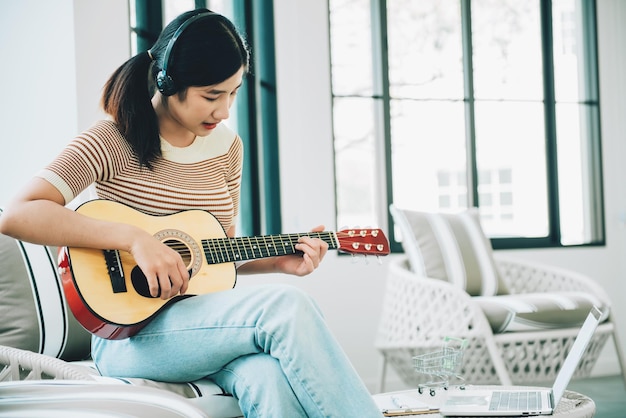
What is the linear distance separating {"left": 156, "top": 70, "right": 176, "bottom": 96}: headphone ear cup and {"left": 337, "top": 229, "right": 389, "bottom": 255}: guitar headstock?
51 centimetres

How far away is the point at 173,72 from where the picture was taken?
4.96 feet

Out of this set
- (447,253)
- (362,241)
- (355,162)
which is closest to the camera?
(362,241)

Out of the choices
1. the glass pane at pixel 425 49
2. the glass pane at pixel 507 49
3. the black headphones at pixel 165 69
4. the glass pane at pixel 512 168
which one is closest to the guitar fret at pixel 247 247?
the black headphones at pixel 165 69

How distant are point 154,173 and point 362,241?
528 millimetres

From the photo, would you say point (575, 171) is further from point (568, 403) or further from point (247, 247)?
point (247, 247)

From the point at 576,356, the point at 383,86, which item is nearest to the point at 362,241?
the point at 576,356

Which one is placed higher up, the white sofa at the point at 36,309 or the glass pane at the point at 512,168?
the glass pane at the point at 512,168

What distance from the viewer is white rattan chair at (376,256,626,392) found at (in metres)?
2.58

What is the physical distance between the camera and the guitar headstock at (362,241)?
1.77 metres

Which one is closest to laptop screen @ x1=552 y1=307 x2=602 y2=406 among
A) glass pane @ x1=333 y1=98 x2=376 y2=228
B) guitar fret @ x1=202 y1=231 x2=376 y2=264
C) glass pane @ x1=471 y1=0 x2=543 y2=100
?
guitar fret @ x1=202 y1=231 x2=376 y2=264

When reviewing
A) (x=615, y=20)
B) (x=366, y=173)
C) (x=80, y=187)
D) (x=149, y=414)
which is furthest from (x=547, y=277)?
(x=149, y=414)

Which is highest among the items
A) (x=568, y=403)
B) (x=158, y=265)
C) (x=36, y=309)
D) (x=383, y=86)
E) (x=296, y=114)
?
(x=383, y=86)

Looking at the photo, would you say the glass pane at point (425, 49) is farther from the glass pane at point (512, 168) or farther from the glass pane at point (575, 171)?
the glass pane at point (575, 171)

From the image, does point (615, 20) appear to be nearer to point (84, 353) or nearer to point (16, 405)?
point (84, 353)
